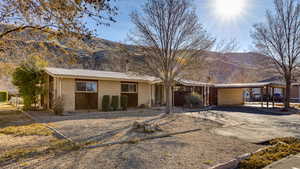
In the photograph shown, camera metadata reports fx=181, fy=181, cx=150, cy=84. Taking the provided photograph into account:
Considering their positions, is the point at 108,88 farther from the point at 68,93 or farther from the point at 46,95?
the point at 46,95

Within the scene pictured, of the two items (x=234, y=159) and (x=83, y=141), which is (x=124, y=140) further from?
(x=234, y=159)

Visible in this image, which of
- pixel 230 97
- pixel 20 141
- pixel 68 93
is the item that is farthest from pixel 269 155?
pixel 230 97

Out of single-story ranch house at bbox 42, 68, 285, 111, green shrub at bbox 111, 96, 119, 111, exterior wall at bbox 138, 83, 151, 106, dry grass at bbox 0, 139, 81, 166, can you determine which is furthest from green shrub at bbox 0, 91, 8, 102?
dry grass at bbox 0, 139, 81, 166

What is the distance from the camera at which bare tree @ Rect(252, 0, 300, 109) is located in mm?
16250

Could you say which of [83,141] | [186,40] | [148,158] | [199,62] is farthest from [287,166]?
[186,40]

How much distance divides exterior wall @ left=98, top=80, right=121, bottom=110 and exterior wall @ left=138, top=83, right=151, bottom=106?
2043mm

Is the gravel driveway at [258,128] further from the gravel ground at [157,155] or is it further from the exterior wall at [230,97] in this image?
the exterior wall at [230,97]

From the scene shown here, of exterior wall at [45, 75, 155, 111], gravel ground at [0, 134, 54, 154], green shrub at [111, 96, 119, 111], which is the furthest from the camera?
green shrub at [111, 96, 119, 111]

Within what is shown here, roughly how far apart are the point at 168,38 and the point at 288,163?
8.74 metres

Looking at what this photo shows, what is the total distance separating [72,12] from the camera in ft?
15.7

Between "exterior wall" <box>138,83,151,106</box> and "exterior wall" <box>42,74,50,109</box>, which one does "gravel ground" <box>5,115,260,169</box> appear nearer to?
"exterior wall" <box>138,83,151,106</box>

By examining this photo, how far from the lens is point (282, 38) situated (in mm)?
16734

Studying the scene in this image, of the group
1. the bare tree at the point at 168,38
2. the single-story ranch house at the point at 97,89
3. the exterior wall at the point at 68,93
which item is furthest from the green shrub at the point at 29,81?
Answer: the bare tree at the point at 168,38

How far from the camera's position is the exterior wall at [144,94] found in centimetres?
1573
